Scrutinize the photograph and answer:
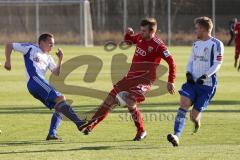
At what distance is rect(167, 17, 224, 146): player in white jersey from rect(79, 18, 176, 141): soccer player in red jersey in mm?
347

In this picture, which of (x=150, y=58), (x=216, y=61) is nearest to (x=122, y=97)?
(x=150, y=58)

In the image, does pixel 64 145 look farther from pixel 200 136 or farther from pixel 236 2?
pixel 236 2

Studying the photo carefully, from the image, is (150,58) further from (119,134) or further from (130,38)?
(119,134)

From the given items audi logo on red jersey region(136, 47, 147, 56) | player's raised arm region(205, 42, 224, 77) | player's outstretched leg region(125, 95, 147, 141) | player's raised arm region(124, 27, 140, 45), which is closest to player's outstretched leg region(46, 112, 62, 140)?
player's outstretched leg region(125, 95, 147, 141)

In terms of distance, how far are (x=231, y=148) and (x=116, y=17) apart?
52644 millimetres

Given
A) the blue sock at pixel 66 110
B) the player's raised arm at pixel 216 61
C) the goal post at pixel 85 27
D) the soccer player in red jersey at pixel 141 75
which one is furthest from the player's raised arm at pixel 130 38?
the goal post at pixel 85 27

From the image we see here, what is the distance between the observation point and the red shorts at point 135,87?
12461mm

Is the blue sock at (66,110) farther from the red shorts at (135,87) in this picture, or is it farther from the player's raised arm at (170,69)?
the player's raised arm at (170,69)

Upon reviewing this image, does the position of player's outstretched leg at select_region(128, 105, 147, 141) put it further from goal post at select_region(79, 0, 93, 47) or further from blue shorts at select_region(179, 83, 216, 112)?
goal post at select_region(79, 0, 93, 47)

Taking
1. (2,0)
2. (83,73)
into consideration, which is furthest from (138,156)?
(2,0)

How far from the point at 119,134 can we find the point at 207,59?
226 cm

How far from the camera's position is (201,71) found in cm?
1159

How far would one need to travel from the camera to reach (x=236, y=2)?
6238 cm

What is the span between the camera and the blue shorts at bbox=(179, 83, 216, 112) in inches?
458
